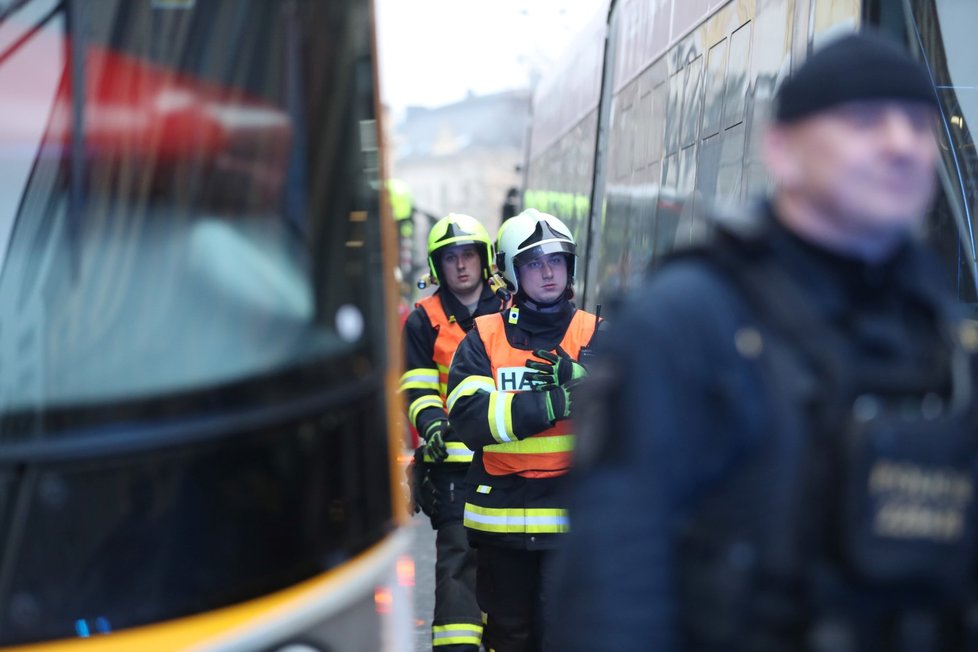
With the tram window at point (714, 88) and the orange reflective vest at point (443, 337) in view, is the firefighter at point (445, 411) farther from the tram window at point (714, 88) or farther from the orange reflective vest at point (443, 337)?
the tram window at point (714, 88)

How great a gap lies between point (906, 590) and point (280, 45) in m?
1.68

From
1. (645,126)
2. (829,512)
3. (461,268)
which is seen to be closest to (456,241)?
(461,268)

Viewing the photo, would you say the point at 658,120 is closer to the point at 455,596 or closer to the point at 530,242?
the point at 530,242

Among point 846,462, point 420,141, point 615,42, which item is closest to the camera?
point 846,462

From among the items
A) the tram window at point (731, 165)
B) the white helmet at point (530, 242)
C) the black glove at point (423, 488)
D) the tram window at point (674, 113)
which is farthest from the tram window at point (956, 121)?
the tram window at point (674, 113)

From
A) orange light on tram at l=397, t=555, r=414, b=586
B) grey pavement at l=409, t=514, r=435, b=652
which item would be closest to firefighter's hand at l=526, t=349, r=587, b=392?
orange light on tram at l=397, t=555, r=414, b=586

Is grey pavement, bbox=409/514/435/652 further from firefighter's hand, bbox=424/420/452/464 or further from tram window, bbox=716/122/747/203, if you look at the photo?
tram window, bbox=716/122/747/203

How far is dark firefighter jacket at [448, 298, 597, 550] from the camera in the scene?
4.75 m

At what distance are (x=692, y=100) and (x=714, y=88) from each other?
501 millimetres

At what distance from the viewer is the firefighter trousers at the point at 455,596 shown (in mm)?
5777

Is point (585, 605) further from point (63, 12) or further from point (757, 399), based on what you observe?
point (63, 12)

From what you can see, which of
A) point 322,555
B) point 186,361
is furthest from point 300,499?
point 186,361

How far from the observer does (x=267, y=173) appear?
115 inches

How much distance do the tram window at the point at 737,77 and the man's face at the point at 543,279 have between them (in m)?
1.19
